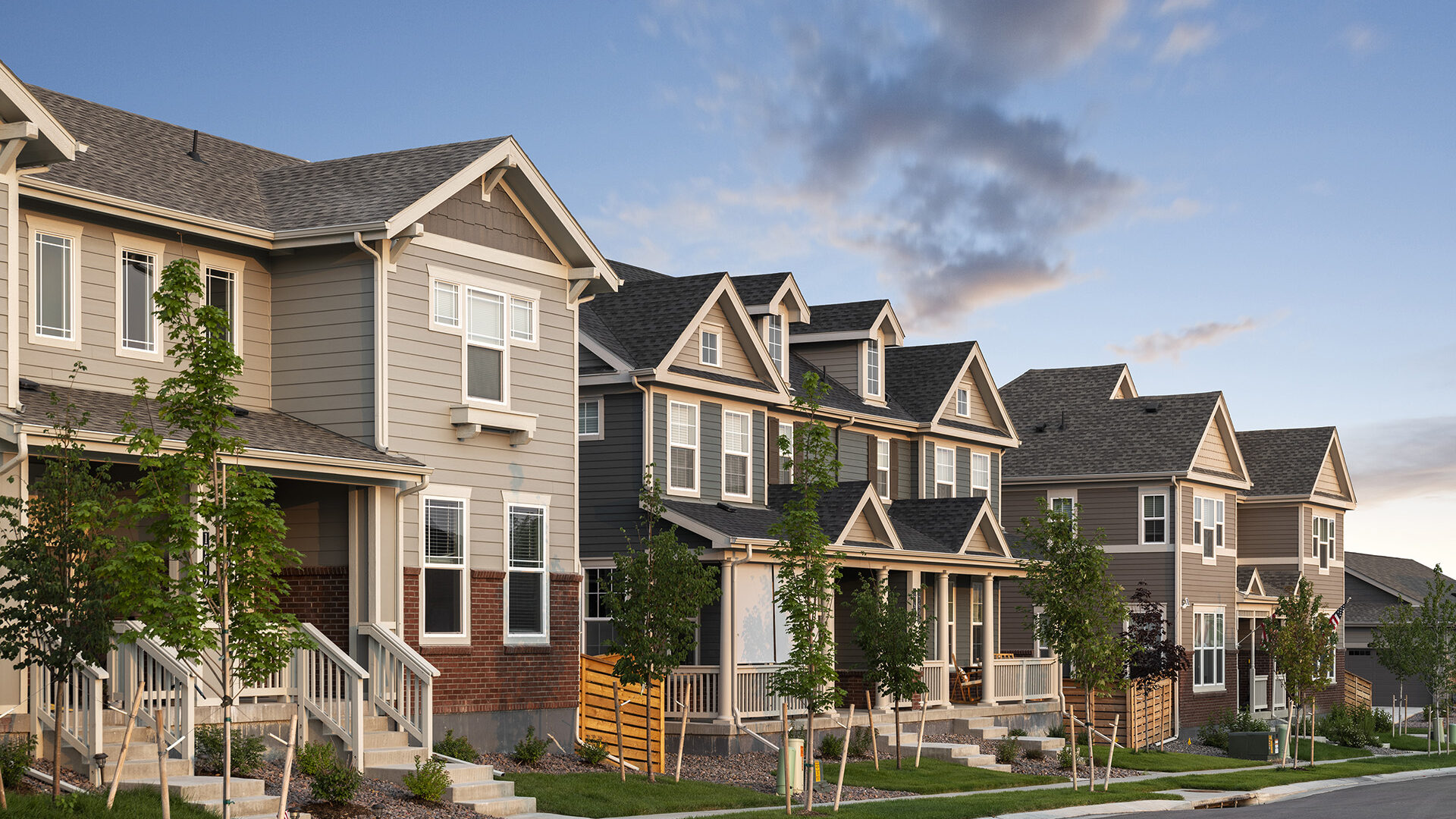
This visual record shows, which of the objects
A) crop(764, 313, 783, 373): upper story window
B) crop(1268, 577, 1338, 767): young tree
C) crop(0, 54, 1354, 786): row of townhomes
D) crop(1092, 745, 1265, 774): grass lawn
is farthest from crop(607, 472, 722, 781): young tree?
crop(1268, 577, 1338, 767): young tree

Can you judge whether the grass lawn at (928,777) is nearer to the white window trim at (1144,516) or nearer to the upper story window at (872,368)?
the upper story window at (872,368)

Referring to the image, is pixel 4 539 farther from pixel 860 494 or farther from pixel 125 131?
pixel 860 494

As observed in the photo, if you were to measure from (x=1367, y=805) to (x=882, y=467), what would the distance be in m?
15.4

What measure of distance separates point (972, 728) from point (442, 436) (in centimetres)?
1670

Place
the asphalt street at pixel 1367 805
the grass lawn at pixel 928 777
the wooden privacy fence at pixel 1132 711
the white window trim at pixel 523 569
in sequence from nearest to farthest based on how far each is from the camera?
the asphalt street at pixel 1367 805, the white window trim at pixel 523 569, the grass lawn at pixel 928 777, the wooden privacy fence at pixel 1132 711

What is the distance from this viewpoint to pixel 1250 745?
41.9 m

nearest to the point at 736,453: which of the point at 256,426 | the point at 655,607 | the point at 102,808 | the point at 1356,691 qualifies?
the point at 655,607

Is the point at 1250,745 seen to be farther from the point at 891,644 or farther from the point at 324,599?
the point at 324,599

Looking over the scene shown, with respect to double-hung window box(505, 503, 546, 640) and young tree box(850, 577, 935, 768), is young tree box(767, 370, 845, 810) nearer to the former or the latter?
double-hung window box(505, 503, 546, 640)

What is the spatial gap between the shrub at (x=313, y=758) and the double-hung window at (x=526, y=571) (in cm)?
577

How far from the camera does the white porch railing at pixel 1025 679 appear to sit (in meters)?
39.0

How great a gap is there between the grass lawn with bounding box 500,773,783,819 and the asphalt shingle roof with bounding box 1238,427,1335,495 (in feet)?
112

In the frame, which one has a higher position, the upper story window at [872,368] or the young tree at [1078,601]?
the upper story window at [872,368]

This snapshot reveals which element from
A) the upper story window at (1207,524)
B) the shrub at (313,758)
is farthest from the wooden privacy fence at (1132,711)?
the shrub at (313,758)
